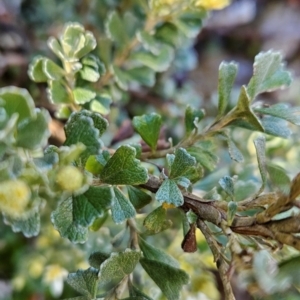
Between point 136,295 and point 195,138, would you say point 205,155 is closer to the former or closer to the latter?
point 195,138

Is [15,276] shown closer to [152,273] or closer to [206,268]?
[206,268]

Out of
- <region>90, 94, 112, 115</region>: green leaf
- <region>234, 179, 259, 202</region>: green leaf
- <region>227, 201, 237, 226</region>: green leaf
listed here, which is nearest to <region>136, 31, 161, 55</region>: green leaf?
<region>90, 94, 112, 115</region>: green leaf

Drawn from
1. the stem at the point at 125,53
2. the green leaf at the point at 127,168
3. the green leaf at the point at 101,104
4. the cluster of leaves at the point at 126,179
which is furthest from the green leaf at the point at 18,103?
the stem at the point at 125,53

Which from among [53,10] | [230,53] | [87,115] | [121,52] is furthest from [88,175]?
[230,53]

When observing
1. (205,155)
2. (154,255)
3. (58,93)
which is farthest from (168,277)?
(58,93)

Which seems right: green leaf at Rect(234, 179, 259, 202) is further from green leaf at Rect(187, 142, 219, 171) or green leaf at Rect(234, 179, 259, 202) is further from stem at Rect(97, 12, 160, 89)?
stem at Rect(97, 12, 160, 89)

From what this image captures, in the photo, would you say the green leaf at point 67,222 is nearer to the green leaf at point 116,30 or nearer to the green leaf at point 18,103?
the green leaf at point 18,103
